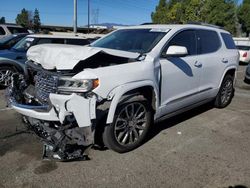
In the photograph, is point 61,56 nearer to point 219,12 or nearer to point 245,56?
point 245,56

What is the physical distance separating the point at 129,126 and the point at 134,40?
1.57m

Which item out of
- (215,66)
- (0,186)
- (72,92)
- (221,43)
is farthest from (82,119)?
(221,43)

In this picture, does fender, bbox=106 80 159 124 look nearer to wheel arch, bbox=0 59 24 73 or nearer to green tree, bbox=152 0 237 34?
wheel arch, bbox=0 59 24 73

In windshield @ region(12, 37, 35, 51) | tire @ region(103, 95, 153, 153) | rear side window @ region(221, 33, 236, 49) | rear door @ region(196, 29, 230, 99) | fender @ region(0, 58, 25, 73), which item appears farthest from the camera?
windshield @ region(12, 37, 35, 51)

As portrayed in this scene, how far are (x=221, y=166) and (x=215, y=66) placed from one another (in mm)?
2659

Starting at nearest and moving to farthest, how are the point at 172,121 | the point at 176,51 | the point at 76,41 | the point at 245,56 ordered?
the point at 176,51
the point at 172,121
the point at 76,41
the point at 245,56

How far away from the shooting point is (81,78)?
12.5 feet

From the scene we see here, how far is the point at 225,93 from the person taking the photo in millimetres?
7266

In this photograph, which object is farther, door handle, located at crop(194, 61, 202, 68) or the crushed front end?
door handle, located at crop(194, 61, 202, 68)

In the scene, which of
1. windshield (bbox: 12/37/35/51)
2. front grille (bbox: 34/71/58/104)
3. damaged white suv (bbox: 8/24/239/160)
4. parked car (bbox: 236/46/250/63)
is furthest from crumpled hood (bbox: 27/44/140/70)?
parked car (bbox: 236/46/250/63)

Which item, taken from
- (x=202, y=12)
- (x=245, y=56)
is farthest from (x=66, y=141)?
(x=202, y=12)

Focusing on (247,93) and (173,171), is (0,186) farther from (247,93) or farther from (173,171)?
(247,93)

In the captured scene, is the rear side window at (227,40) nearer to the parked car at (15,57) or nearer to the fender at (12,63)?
the parked car at (15,57)

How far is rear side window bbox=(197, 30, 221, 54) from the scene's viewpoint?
6005mm
